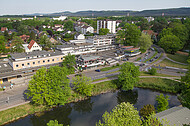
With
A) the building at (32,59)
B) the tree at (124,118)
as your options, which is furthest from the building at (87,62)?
the tree at (124,118)

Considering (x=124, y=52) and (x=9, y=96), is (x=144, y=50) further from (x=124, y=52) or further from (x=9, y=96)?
(x=9, y=96)

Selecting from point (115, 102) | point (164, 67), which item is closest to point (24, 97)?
point (115, 102)

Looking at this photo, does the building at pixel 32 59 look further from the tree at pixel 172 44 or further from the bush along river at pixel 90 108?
the tree at pixel 172 44

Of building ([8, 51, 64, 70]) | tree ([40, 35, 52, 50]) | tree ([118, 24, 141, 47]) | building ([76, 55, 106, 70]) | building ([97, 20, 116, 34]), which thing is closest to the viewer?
building ([8, 51, 64, 70])

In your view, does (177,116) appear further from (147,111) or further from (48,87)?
(48,87)

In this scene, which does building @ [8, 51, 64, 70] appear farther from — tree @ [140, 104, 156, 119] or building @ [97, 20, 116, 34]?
building @ [97, 20, 116, 34]

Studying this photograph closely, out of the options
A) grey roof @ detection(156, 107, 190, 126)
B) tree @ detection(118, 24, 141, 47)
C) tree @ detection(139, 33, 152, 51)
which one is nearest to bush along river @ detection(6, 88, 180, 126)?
grey roof @ detection(156, 107, 190, 126)

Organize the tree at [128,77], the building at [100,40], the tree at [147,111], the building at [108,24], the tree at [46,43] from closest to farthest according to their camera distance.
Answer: the tree at [147,111], the tree at [128,77], the tree at [46,43], the building at [100,40], the building at [108,24]
